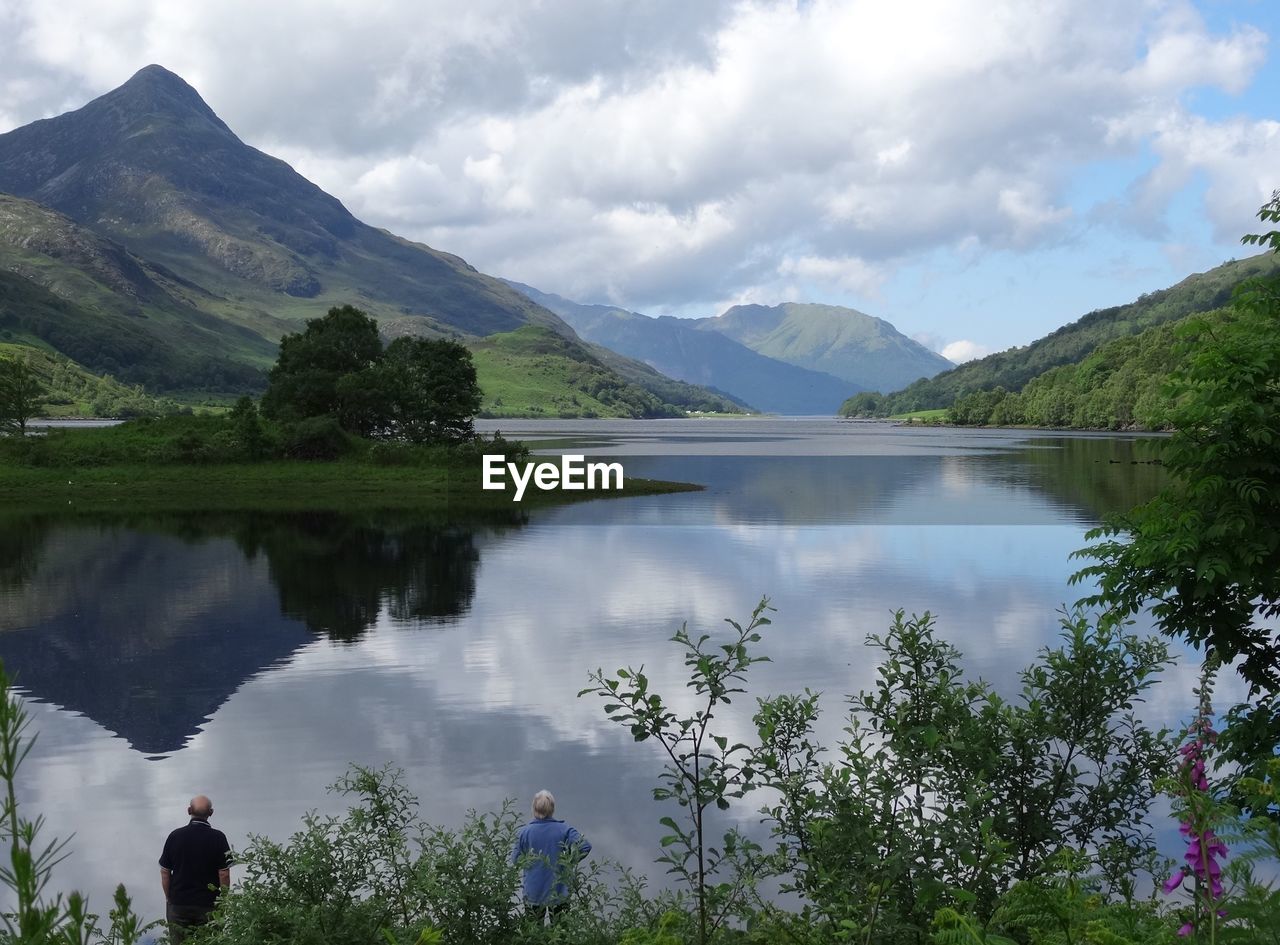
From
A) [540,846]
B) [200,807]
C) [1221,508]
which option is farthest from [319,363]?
[1221,508]

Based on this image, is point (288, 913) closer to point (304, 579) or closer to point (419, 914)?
point (419, 914)

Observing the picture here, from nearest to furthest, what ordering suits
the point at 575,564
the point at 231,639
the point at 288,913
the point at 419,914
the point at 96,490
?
the point at 288,913 < the point at 419,914 < the point at 231,639 < the point at 575,564 < the point at 96,490

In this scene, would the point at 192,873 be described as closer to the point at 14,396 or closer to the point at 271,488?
the point at 271,488

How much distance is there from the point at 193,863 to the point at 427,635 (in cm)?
2532

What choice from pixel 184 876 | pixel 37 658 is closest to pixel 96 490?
pixel 37 658

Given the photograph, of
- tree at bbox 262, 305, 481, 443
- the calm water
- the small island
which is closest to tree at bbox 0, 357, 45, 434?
the small island

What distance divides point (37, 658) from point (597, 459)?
118 meters

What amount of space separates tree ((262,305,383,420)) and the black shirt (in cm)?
10145

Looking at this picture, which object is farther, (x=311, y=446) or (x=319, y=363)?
(x=319, y=363)

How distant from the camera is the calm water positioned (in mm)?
22891

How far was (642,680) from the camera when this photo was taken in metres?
9.11

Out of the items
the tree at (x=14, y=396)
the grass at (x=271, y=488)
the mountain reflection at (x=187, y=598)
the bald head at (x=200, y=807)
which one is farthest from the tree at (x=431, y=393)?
the bald head at (x=200, y=807)

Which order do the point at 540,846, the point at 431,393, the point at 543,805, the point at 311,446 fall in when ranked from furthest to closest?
the point at 431,393
the point at 311,446
the point at 543,805
the point at 540,846

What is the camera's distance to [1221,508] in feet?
47.9
